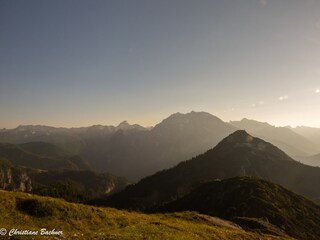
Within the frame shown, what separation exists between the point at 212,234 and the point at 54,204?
21514 mm

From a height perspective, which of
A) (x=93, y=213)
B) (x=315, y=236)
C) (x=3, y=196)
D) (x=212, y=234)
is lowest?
(x=315, y=236)

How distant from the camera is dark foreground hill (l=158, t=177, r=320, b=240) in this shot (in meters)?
117

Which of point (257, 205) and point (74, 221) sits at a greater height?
point (74, 221)

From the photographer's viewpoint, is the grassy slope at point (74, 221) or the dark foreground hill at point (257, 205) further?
the dark foreground hill at point (257, 205)

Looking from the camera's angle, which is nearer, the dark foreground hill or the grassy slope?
the grassy slope

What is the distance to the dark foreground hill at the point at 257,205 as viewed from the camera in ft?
383

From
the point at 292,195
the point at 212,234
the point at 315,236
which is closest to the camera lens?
the point at 212,234

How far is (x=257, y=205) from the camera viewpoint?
133500mm

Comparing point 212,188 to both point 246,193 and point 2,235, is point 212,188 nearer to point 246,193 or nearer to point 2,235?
point 246,193

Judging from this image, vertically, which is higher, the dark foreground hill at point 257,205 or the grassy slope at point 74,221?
the grassy slope at point 74,221

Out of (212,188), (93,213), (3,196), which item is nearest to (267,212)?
(212,188)

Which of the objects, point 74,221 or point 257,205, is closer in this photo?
point 74,221

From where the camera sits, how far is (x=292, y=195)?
15775 cm

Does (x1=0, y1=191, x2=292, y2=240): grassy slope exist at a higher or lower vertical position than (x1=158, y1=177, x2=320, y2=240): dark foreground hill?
higher
